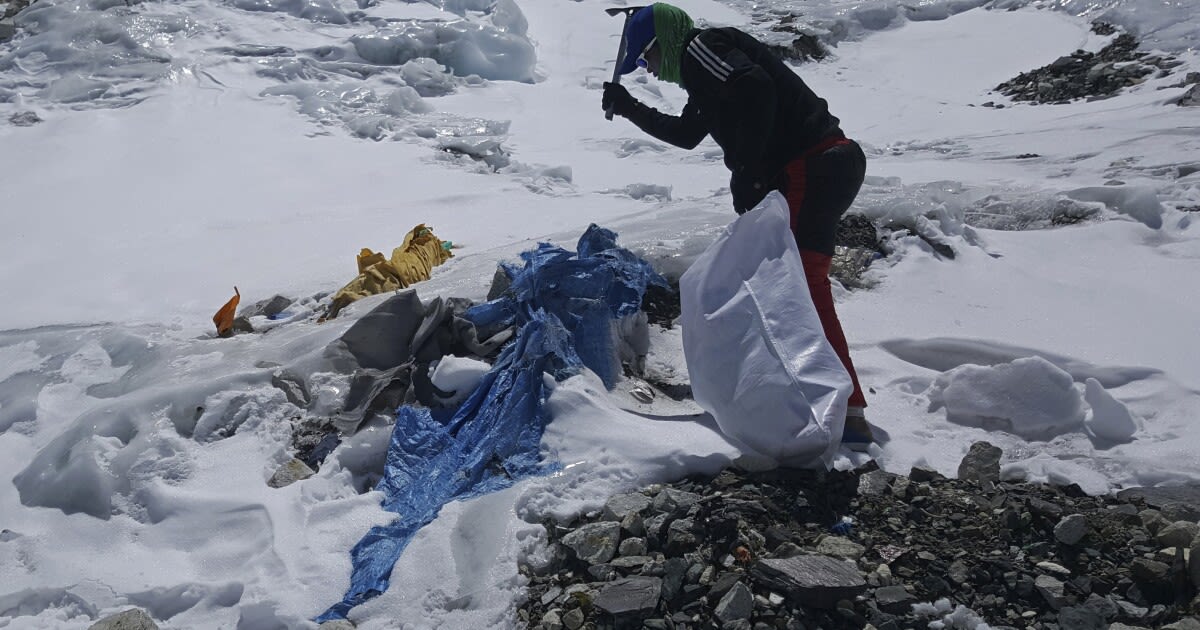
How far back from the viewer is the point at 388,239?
5320 mm

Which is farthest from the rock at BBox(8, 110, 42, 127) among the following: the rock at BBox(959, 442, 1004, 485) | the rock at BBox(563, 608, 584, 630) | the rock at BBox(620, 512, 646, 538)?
the rock at BBox(959, 442, 1004, 485)

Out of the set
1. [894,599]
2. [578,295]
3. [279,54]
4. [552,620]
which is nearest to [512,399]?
[578,295]

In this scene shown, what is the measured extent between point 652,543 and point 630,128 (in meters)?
6.08

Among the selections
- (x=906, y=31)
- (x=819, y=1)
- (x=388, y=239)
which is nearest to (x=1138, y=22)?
(x=906, y=31)

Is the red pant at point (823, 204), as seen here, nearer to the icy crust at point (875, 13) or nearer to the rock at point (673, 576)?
the rock at point (673, 576)

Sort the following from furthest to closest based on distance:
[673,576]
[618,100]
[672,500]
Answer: [618,100], [672,500], [673,576]

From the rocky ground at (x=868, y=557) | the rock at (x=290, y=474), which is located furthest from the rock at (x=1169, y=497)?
the rock at (x=290, y=474)

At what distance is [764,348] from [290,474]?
5.27 feet

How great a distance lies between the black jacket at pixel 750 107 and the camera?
9.13 feet

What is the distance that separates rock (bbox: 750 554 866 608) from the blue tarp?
2.81 feet

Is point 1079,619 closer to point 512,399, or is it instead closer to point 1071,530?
point 1071,530

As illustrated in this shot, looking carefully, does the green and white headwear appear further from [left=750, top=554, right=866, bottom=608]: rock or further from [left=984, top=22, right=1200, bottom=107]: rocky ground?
[left=984, top=22, right=1200, bottom=107]: rocky ground

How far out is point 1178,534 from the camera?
2113mm

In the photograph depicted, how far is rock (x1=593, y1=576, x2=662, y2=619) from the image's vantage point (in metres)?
2.09
